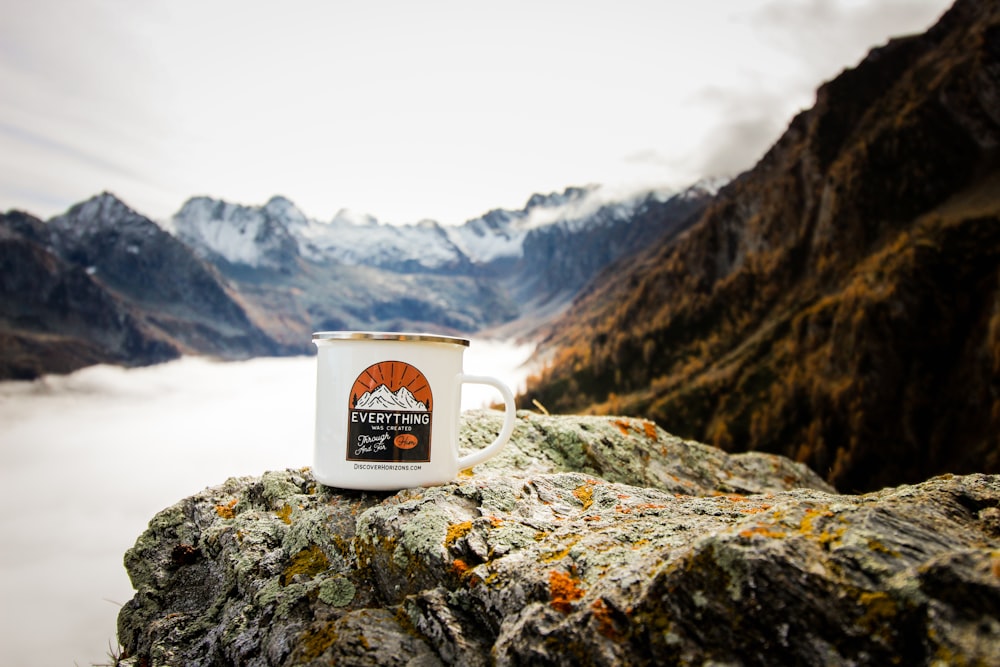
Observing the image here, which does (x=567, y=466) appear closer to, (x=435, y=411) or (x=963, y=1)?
(x=435, y=411)

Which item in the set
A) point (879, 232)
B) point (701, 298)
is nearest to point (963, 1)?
point (879, 232)

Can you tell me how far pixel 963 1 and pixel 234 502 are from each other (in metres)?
247

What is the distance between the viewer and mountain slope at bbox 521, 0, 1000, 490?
109 meters

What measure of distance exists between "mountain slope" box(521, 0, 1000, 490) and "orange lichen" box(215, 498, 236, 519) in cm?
8966

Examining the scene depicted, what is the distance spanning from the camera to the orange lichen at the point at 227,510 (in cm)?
451

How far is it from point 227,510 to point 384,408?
5.25 feet

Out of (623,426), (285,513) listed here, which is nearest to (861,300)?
(623,426)

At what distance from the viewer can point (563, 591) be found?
2.78m

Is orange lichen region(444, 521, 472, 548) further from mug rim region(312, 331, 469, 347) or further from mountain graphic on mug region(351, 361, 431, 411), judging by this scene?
mug rim region(312, 331, 469, 347)

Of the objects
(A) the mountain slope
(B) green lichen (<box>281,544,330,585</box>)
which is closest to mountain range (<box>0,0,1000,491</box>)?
(A) the mountain slope

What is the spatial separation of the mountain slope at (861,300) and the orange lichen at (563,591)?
89577 millimetres

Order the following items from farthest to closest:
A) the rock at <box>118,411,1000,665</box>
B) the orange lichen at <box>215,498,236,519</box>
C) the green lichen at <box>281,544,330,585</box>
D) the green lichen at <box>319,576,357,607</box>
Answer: the orange lichen at <box>215,498,236,519</box> < the green lichen at <box>281,544,330,585</box> < the green lichen at <box>319,576,357,607</box> < the rock at <box>118,411,1000,665</box>

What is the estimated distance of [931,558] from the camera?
7.55 ft

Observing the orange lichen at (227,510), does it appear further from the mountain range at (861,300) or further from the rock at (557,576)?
the mountain range at (861,300)
